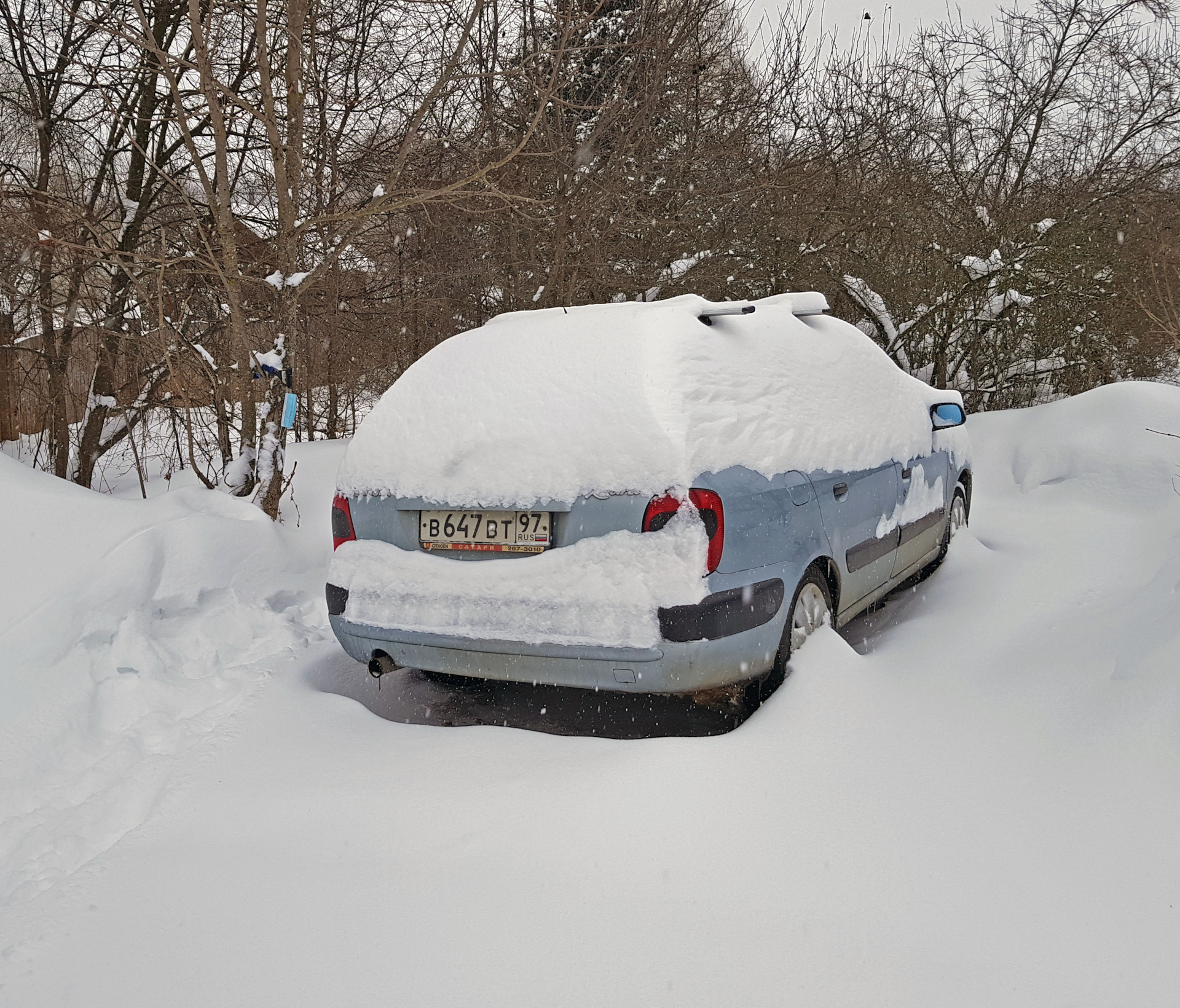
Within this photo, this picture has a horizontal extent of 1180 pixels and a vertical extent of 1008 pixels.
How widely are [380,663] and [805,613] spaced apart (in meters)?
1.54

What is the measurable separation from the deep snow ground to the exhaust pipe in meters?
0.21

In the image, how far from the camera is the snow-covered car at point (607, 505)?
251 cm

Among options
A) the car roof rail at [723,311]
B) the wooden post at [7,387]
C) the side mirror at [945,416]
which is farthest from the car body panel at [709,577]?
the wooden post at [7,387]

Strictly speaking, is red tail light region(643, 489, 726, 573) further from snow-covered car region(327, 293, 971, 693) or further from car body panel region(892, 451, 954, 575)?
car body panel region(892, 451, 954, 575)

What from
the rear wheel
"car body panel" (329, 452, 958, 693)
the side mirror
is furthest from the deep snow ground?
the side mirror

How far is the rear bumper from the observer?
249cm

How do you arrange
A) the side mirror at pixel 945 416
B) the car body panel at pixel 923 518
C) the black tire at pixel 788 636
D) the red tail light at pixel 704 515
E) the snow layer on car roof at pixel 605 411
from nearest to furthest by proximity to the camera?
the red tail light at pixel 704 515 → the snow layer on car roof at pixel 605 411 → the black tire at pixel 788 636 → the car body panel at pixel 923 518 → the side mirror at pixel 945 416

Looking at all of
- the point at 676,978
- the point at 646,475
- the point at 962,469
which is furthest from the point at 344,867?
the point at 962,469

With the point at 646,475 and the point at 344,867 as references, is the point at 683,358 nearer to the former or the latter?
the point at 646,475

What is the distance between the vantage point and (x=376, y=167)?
7.55 m

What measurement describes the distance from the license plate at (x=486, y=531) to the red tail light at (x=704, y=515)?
35 cm

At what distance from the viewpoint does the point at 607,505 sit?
8.35ft

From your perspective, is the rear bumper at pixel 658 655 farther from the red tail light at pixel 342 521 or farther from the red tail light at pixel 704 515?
the red tail light at pixel 342 521

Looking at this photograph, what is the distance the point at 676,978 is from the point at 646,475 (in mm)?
1340
